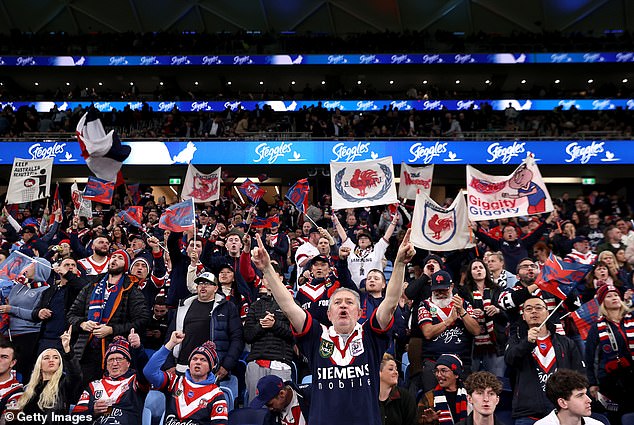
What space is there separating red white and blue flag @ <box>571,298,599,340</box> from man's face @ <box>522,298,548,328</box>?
98cm

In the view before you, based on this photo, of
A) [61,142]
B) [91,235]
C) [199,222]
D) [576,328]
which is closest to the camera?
[576,328]

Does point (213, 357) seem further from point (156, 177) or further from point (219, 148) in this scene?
point (156, 177)

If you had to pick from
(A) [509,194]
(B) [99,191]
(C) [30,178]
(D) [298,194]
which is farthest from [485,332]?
(C) [30,178]

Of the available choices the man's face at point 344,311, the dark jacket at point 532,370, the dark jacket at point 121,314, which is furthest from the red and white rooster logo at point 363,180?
the man's face at point 344,311

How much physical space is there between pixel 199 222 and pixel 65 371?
6552 mm

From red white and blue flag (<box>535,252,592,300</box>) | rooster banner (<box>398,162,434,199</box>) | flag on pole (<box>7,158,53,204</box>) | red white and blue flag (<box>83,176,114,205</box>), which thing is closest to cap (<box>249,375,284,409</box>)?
red white and blue flag (<box>535,252,592,300</box>)

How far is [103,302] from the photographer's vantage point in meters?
6.09

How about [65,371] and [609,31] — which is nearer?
[65,371]

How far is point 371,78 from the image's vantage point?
96.0ft

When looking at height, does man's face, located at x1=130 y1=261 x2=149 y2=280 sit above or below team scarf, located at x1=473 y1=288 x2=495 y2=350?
above

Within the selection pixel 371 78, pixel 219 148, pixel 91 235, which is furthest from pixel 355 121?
pixel 91 235

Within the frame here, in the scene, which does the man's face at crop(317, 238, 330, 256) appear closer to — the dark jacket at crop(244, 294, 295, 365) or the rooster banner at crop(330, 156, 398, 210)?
the dark jacket at crop(244, 294, 295, 365)

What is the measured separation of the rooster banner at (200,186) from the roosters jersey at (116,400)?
333 inches

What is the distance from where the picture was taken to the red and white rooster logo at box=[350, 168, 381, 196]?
1097 centimetres
